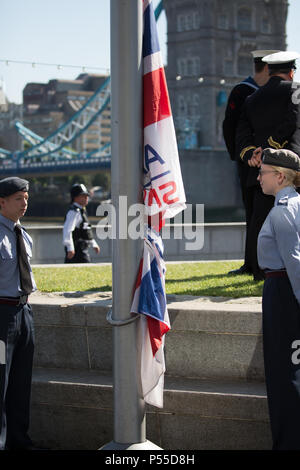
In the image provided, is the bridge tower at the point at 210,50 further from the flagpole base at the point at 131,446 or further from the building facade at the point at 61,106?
the flagpole base at the point at 131,446

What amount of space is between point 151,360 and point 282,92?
2482 mm

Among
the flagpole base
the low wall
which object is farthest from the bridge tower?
the flagpole base

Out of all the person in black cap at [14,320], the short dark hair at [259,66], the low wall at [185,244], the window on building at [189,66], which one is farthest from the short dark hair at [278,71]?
the window on building at [189,66]

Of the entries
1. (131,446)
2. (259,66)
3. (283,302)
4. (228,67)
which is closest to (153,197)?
(283,302)

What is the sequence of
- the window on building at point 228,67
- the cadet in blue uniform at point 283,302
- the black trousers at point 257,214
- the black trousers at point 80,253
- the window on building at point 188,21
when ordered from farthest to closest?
the window on building at point 228,67 → the window on building at point 188,21 → the black trousers at point 80,253 → the black trousers at point 257,214 → the cadet in blue uniform at point 283,302

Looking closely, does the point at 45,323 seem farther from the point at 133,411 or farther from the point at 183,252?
the point at 183,252

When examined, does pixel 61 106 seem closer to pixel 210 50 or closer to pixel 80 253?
pixel 210 50

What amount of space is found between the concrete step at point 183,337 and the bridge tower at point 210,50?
250ft

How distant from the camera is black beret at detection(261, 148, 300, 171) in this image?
13.2ft

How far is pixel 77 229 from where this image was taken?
9.54m

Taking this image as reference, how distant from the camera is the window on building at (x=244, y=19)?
8869cm

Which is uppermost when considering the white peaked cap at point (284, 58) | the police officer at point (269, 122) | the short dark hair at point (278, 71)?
the white peaked cap at point (284, 58)

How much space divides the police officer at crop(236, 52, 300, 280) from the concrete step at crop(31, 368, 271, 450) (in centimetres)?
147

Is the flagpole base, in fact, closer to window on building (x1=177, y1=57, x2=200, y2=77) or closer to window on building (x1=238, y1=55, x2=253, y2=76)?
window on building (x1=177, y1=57, x2=200, y2=77)
